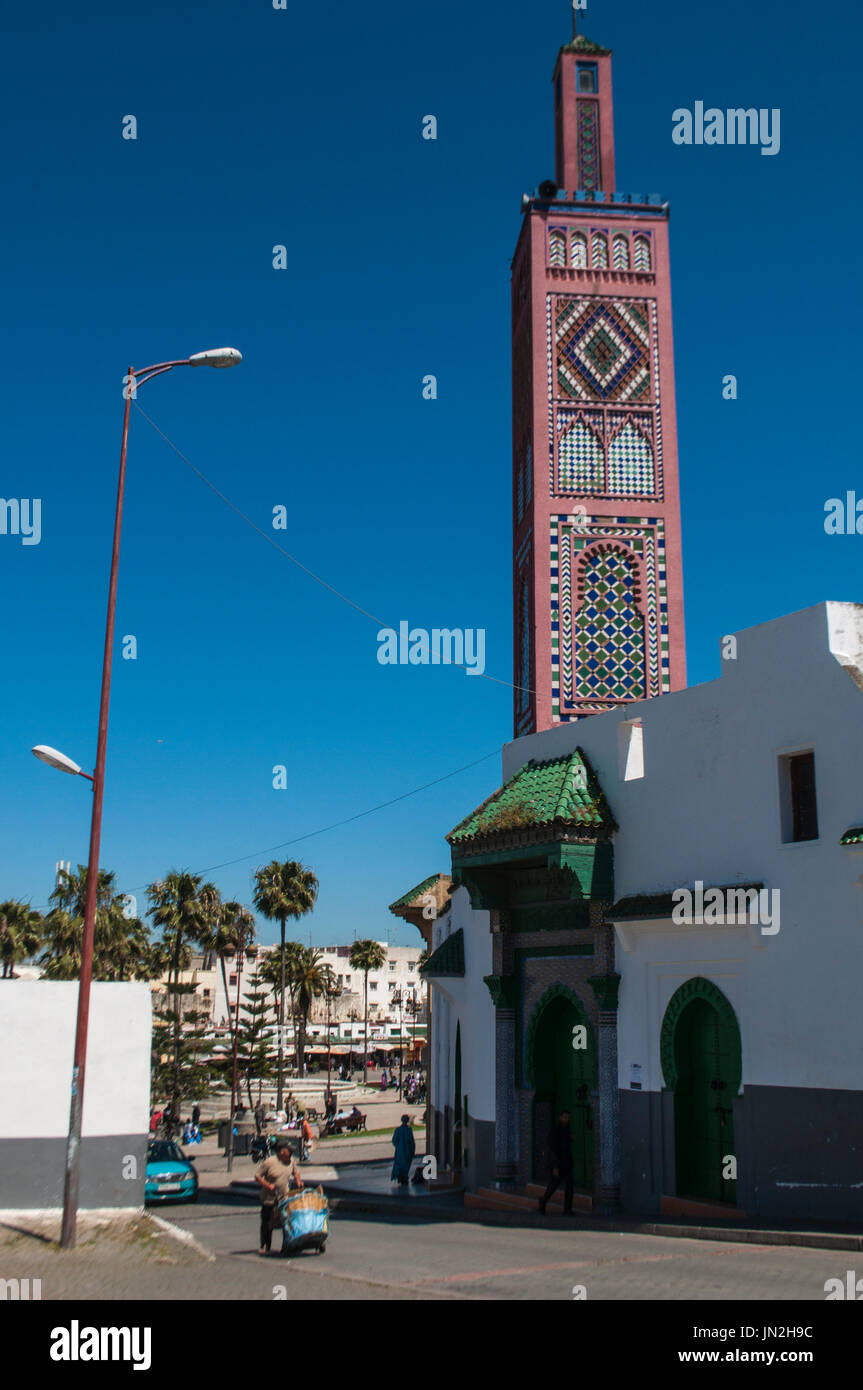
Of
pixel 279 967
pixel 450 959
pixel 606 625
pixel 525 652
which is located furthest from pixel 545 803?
pixel 279 967

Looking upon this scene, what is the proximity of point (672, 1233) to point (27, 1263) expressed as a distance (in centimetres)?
715

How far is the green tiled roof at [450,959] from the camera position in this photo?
2166 centimetres

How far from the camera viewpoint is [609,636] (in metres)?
22.7

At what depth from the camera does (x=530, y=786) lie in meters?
18.7

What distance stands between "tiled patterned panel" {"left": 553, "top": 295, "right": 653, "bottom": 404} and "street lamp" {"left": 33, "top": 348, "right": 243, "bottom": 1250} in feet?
35.6

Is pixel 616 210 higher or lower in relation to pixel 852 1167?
higher

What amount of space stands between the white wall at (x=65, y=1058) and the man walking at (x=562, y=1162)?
217 inches

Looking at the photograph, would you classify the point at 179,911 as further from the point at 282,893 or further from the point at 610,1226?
the point at 610,1226

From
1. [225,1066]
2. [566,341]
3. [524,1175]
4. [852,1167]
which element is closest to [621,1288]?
[852,1167]

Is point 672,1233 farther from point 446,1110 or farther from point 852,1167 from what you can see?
point 446,1110

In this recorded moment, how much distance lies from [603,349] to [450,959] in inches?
504

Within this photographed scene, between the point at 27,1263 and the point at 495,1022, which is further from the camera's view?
the point at 495,1022

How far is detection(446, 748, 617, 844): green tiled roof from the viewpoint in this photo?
1712 centimetres

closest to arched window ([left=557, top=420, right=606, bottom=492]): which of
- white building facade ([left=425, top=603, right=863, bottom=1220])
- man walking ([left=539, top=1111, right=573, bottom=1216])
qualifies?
white building facade ([left=425, top=603, right=863, bottom=1220])
